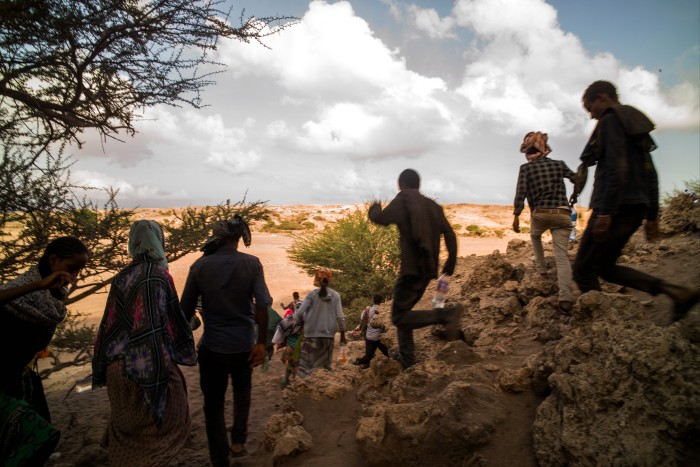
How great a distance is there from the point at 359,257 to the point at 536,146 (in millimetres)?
11065

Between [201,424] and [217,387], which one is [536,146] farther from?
[201,424]

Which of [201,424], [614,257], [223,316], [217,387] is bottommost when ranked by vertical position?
[201,424]

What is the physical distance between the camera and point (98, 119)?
4664 millimetres

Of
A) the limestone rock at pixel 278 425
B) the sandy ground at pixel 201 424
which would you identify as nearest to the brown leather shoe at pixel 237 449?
the sandy ground at pixel 201 424

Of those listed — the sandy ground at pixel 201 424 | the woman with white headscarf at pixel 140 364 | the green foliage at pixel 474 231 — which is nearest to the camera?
the woman with white headscarf at pixel 140 364

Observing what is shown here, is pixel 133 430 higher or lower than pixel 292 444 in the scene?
higher

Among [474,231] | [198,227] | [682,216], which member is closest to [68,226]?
[198,227]

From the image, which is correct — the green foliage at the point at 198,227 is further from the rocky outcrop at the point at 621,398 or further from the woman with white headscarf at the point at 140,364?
the rocky outcrop at the point at 621,398

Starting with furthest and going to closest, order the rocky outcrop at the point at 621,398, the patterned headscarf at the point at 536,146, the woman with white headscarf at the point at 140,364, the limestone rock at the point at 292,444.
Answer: the patterned headscarf at the point at 536,146 → the limestone rock at the point at 292,444 → the woman with white headscarf at the point at 140,364 → the rocky outcrop at the point at 621,398

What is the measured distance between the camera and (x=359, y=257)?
50.1ft

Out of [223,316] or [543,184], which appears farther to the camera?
[543,184]

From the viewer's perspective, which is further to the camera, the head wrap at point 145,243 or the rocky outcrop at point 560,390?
the head wrap at point 145,243

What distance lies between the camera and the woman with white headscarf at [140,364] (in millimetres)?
2562

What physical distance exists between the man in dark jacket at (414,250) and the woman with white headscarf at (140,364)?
1.83 m
